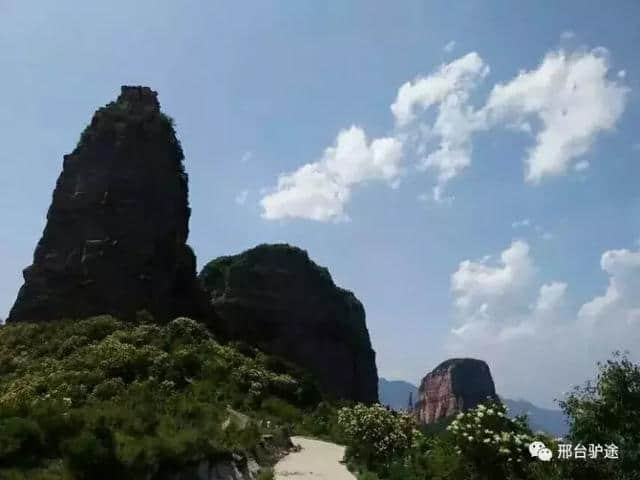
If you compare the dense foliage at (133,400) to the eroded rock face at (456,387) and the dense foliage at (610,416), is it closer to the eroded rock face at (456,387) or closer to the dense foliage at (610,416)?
the dense foliage at (610,416)

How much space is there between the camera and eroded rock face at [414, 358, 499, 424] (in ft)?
477

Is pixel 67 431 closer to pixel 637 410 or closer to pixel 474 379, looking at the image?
pixel 637 410

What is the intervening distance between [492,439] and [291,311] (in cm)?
5971

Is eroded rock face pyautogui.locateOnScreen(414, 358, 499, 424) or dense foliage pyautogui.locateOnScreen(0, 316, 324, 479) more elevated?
eroded rock face pyautogui.locateOnScreen(414, 358, 499, 424)

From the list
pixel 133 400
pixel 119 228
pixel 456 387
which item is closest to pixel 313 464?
pixel 133 400

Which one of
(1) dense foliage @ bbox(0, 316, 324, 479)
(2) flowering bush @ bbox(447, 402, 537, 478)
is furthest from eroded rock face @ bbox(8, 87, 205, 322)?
(2) flowering bush @ bbox(447, 402, 537, 478)

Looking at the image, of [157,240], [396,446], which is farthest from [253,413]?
[157,240]

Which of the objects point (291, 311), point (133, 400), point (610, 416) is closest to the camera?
point (610, 416)

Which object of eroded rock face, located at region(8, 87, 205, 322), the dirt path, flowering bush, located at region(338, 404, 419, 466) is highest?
eroded rock face, located at region(8, 87, 205, 322)

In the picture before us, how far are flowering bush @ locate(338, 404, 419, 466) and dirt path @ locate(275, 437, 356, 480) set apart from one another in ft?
2.82

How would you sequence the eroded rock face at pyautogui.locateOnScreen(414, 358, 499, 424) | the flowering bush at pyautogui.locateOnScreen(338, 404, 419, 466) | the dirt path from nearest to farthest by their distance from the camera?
the dirt path < the flowering bush at pyautogui.locateOnScreen(338, 404, 419, 466) < the eroded rock face at pyautogui.locateOnScreen(414, 358, 499, 424)

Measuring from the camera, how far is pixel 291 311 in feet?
237

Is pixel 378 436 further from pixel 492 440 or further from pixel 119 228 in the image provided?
pixel 119 228

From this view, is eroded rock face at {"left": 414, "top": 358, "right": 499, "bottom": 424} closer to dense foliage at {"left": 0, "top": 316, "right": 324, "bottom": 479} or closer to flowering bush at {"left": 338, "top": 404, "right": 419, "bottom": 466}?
dense foliage at {"left": 0, "top": 316, "right": 324, "bottom": 479}
